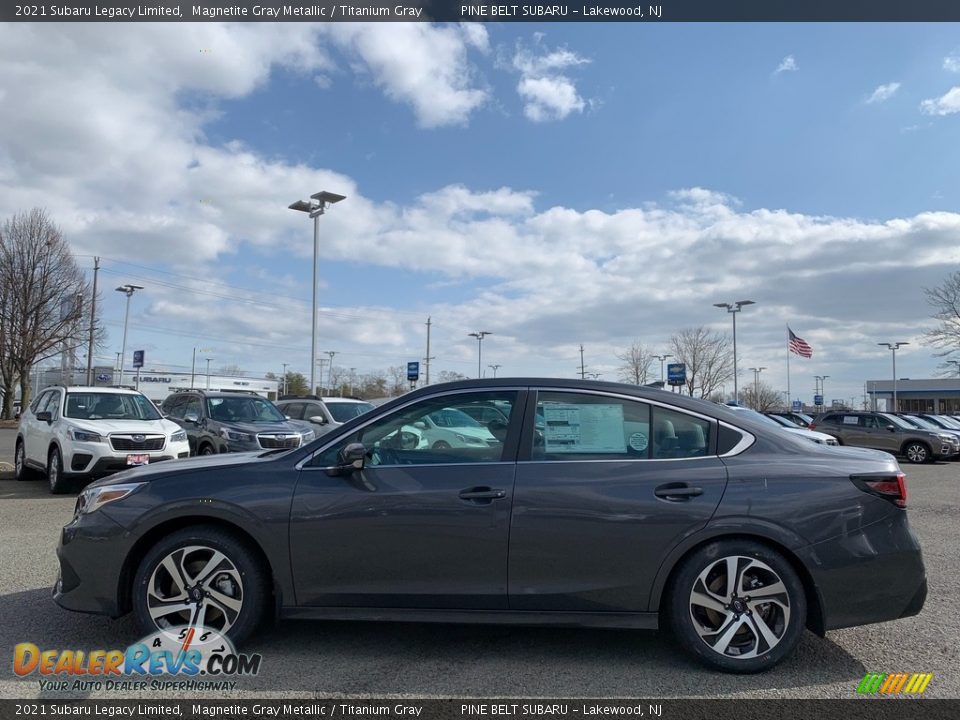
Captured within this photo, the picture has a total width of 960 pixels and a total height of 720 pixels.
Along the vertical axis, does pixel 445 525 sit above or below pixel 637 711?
above

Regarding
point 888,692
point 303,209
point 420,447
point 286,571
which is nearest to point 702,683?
point 888,692

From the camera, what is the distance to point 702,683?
3.73m

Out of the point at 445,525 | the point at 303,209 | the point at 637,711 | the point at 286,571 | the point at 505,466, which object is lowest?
the point at 637,711

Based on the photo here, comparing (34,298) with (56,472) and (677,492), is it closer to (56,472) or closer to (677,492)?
(56,472)

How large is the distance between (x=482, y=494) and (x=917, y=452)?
76.1 feet

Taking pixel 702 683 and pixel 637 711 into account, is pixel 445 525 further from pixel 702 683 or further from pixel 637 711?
pixel 702 683

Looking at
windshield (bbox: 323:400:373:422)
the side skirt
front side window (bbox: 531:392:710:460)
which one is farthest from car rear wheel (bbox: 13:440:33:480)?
front side window (bbox: 531:392:710:460)

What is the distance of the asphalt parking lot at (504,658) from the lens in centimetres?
364

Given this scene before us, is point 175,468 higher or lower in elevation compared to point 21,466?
higher

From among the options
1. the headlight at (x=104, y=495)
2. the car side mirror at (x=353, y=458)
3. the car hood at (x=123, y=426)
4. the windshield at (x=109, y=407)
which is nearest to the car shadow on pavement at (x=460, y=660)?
the headlight at (x=104, y=495)

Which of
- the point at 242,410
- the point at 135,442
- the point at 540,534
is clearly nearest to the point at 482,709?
the point at 540,534

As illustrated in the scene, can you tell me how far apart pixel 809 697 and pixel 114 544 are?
3857mm

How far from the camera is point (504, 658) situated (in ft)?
13.4

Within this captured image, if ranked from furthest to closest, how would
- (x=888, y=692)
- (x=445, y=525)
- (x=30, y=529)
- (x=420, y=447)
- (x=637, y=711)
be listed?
(x=30, y=529)
(x=420, y=447)
(x=445, y=525)
(x=888, y=692)
(x=637, y=711)
